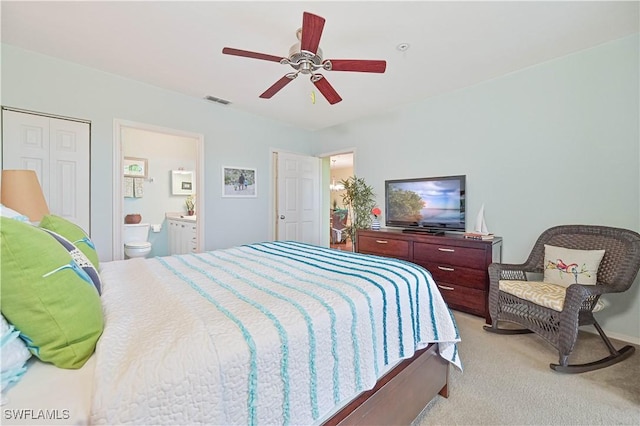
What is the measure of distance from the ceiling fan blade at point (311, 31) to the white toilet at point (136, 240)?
3.88 m

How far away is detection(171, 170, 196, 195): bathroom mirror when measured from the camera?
5.14 meters

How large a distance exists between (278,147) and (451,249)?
3.10 meters

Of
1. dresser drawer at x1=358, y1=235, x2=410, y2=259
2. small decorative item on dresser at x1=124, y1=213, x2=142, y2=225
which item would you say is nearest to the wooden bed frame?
dresser drawer at x1=358, y1=235, x2=410, y2=259

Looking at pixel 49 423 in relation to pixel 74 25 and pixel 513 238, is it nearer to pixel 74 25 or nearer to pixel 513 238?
pixel 74 25

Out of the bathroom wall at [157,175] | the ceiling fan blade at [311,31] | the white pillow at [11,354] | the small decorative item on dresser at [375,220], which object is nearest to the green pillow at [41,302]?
the white pillow at [11,354]

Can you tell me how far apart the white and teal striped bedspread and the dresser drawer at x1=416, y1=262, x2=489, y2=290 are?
4.68 ft

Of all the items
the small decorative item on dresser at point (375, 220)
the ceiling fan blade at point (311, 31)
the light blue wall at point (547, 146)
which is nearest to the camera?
the ceiling fan blade at point (311, 31)

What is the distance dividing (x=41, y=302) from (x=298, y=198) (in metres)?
4.19

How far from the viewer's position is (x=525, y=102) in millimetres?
2883

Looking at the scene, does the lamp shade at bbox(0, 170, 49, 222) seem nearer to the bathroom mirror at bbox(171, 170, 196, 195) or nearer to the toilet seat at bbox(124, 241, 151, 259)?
the toilet seat at bbox(124, 241, 151, 259)

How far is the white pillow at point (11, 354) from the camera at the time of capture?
0.69 meters

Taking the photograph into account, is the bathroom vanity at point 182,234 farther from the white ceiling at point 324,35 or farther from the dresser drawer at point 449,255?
the dresser drawer at point 449,255

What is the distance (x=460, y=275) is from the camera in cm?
293

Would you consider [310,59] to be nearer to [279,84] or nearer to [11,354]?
[279,84]
